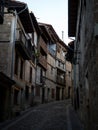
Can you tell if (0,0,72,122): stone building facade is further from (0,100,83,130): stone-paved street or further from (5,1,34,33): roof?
(0,100,83,130): stone-paved street

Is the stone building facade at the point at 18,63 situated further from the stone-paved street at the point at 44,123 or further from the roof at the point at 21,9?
the stone-paved street at the point at 44,123

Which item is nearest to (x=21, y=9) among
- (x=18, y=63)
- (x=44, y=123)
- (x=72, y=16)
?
(x=18, y=63)

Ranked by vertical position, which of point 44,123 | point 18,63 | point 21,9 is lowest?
point 44,123

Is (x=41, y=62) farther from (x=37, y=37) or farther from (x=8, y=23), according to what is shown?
(x=8, y=23)

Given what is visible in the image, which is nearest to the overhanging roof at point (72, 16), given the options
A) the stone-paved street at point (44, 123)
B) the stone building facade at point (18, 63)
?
the stone building facade at point (18, 63)

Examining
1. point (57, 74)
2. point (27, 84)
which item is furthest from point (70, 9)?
point (57, 74)

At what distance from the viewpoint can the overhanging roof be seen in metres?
15.4

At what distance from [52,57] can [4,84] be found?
2535 cm

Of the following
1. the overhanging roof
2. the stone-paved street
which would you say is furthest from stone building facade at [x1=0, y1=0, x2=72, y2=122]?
the overhanging roof

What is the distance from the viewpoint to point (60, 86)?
152ft

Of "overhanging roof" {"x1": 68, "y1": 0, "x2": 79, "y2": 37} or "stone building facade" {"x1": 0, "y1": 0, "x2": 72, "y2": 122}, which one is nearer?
"overhanging roof" {"x1": 68, "y1": 0, "x2": 79, "y2": 37}

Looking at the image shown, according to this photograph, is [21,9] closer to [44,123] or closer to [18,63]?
[18,63]

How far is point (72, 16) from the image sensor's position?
17.3 meters

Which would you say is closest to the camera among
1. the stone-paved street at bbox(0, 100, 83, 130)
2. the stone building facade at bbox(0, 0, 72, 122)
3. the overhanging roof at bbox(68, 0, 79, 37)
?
the stone-paved street at bbox(0, 100, 83, 130)
